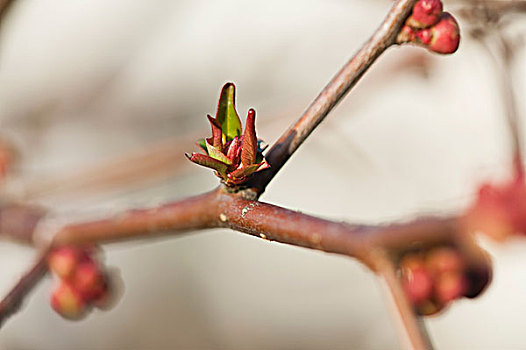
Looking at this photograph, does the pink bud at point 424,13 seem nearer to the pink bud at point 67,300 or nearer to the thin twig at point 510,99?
the thin twig at point 510,99

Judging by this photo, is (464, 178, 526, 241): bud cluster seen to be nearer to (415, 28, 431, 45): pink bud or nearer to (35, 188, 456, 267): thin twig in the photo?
(35, 188, 456, 267): thin twig

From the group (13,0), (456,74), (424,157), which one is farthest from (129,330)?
(13,0)

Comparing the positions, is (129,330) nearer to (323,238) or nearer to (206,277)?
(206,277)

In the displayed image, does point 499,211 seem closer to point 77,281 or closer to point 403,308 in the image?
point 403,308

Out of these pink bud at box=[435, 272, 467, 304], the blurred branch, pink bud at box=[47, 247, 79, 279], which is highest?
the blurred branch

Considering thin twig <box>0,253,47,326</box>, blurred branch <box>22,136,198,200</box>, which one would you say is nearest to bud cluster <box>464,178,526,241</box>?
thin twig <box>0,253,47,326</box>

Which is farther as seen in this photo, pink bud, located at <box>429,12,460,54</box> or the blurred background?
the blurred background

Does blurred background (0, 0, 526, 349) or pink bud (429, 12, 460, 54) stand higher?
blurred background (0, 0, 526, 349)
